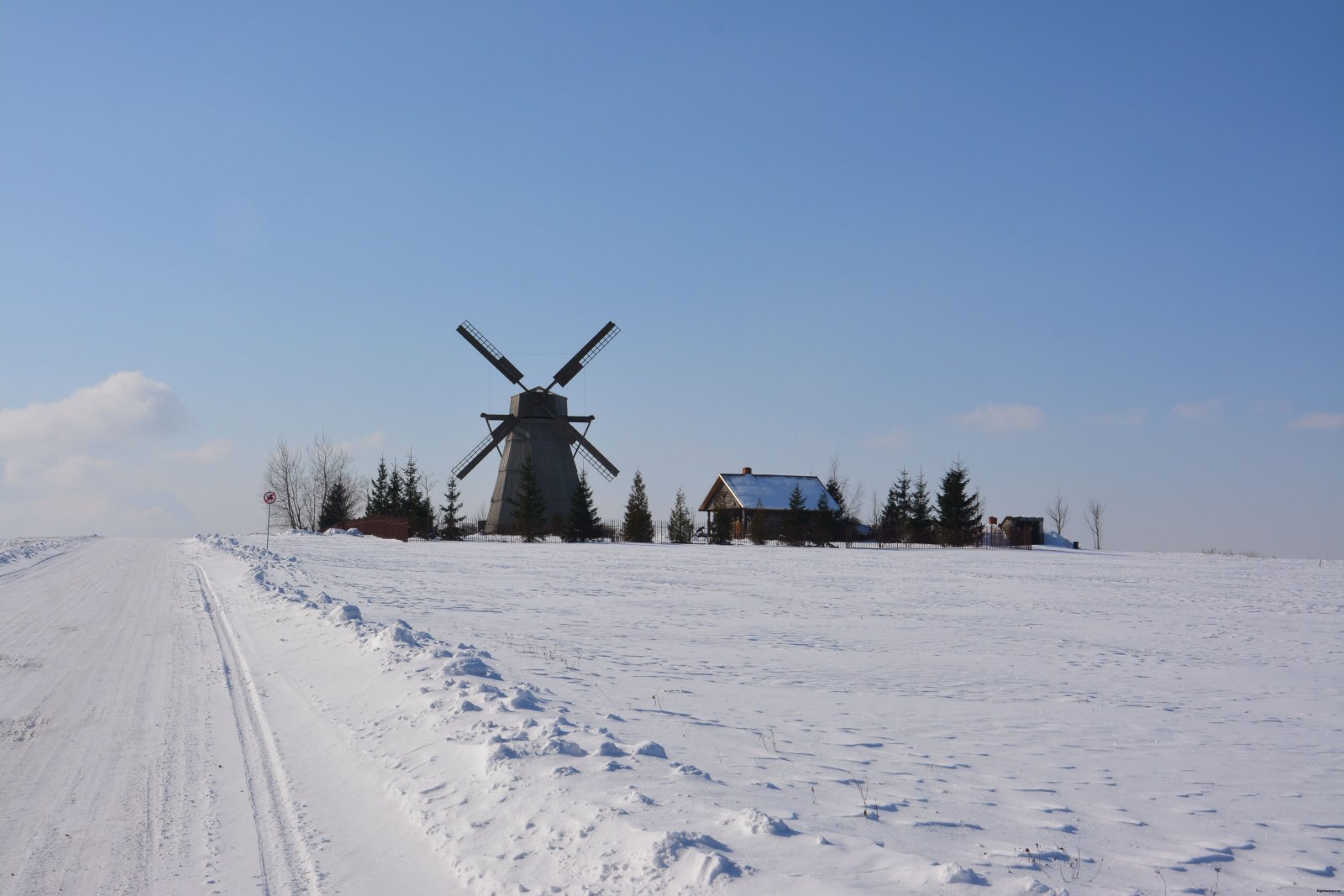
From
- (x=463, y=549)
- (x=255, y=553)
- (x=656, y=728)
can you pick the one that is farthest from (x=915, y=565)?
(x=656, y=728)

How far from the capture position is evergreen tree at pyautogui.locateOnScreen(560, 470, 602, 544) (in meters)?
57.4

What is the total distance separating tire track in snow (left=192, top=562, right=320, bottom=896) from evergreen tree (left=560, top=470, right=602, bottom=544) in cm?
4785

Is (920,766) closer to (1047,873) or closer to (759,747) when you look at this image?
(759,747)

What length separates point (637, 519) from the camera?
205ft

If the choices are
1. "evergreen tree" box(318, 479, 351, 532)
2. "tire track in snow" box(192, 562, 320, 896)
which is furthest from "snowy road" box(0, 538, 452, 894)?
"evergreen tree" box(318, 479, 351, 532)

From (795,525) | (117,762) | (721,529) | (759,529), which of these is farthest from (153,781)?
(795,525)

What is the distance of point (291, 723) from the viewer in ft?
25.0

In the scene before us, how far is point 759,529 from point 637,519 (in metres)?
8.37

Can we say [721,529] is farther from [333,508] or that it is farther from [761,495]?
[333,508]

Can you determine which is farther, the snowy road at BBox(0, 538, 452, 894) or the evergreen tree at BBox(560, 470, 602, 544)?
the evergreen tree at BBox(560, 470, 602, 544)

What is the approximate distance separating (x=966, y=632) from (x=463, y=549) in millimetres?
32304

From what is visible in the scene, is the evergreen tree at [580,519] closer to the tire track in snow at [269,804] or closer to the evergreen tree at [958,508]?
the evergreen tree at [958,508]

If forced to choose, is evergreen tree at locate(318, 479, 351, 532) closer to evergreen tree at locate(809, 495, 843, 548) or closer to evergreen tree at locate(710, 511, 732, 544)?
evergreen tree at locate(710, 511, 732, 544)

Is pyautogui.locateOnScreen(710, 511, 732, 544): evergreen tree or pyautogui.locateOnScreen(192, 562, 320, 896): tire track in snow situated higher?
pyautogui.locateOnScreen(710, 511, 732, 544): evergreen tree
